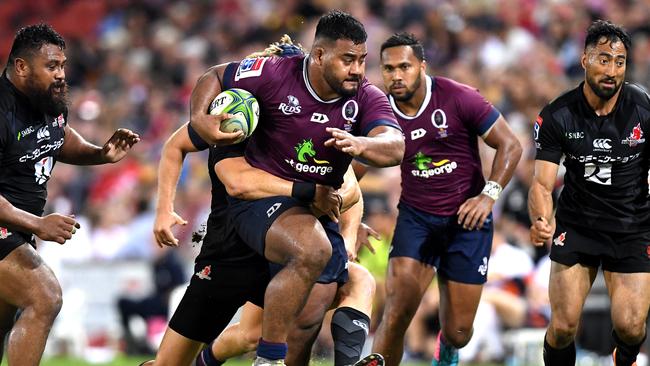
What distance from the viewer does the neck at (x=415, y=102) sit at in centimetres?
990

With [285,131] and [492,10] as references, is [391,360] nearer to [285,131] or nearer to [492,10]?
[285,131]

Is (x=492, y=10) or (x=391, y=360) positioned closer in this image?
(x=391, y=360)

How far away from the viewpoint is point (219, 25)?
20688 mm

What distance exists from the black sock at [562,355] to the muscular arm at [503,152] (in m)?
1.37

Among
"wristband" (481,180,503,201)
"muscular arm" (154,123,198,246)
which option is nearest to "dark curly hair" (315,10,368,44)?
"muscular arm" (154,123,198,246)

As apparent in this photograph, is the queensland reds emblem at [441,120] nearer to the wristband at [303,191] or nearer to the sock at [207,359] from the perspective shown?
the wristband at [303,191]

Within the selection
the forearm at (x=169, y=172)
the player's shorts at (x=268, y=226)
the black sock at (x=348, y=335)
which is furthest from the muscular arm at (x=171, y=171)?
the black sock at (x=348, y=335)

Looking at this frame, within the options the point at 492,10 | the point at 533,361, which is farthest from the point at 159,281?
the point at 492,10

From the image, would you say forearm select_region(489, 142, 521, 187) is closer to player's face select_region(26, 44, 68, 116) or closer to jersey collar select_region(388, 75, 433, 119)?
jersey collar select_region(388, 75, 433, 119)

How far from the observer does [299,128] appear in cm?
793

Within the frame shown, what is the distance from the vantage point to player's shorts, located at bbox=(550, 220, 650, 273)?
30.1ft

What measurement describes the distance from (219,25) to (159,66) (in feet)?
4.15

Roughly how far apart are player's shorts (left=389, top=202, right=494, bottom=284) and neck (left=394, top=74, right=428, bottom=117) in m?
0.82

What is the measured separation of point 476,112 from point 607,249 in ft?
5.04
